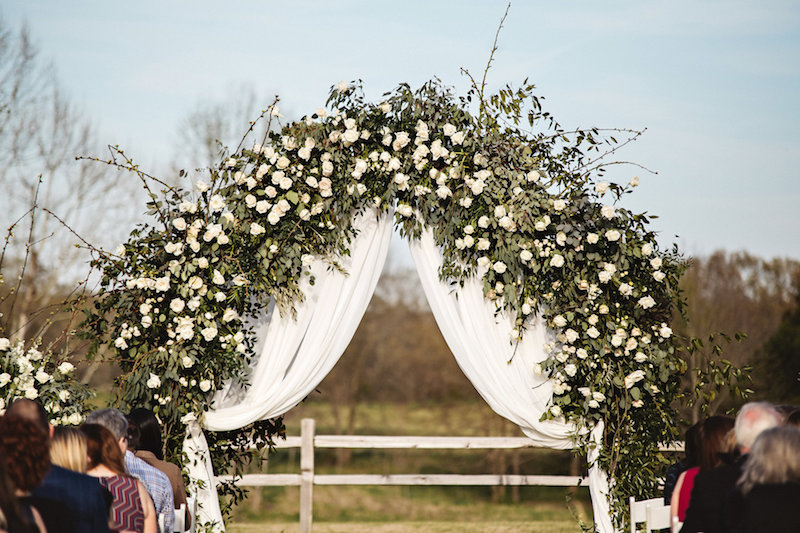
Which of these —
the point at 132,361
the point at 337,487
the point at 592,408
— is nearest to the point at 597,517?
the point at 592,408

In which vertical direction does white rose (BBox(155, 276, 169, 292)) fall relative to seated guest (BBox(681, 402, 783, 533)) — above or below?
above

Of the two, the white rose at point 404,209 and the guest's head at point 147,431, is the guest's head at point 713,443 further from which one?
the guest's head at point 147,431

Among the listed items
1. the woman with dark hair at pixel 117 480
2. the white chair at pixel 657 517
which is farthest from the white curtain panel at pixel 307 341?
the white chair at pixel 657 517

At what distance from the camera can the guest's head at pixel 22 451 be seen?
2518mm

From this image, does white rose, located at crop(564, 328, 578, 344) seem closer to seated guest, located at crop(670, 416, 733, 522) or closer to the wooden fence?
seated guest, located at crop(670, 416, 733, 522)

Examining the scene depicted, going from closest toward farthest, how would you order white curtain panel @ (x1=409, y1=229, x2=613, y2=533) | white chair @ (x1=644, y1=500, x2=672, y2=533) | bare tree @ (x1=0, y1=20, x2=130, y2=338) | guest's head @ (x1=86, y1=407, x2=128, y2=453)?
guest's head @ (x1=86, y1=407, x2=128, y2=453)
white chair @ (x1=644, y1=500, x2=672, y2=533)
white curtain panel @ (x1=409, y1=229, x2=613, y2=533)
bare tree @ (x1=0, y1=20, x2=130, y2=338)

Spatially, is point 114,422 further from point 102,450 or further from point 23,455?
point 23,455

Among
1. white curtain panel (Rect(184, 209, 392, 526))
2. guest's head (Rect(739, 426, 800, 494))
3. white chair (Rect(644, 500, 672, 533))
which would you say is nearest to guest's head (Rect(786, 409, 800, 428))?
white chair (Rect(644, 500, 672, 533))

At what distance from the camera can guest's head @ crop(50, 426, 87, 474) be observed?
286cm

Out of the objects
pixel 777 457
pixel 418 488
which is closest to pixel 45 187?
pixel 418 488

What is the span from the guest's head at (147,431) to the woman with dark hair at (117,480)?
1029 millimetres

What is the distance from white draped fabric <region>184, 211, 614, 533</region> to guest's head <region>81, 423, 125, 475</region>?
225cm

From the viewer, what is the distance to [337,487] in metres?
17.0

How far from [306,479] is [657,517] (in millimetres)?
4109
